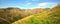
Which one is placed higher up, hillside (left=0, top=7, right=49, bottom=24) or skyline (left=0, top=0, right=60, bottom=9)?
skyline (left=0, top=0, right=60, bottom=9)

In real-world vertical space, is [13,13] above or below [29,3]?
below

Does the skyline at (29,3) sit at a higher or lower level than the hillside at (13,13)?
higher

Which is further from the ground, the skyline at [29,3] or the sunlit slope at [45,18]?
the skyline at [29,3]

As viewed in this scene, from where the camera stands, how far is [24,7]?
278cm

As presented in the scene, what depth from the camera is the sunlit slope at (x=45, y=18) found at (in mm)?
2682

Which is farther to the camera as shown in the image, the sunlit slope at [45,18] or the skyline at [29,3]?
the skyline at [29,3]

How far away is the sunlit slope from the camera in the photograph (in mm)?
2682

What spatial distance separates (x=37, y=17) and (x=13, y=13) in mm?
523

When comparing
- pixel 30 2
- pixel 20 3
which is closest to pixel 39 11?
pixel 30 2

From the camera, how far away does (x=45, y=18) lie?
271 centimetres

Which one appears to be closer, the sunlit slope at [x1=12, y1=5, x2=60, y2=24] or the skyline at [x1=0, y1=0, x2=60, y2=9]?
the sunlit slope at [x1=12, y1=5, x2=60, y2=24]

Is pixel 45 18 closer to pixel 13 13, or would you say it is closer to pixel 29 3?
pixel 29 3

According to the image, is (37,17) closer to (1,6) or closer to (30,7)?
(30,7)

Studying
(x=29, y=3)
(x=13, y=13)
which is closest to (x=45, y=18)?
(x=29, y=3)
